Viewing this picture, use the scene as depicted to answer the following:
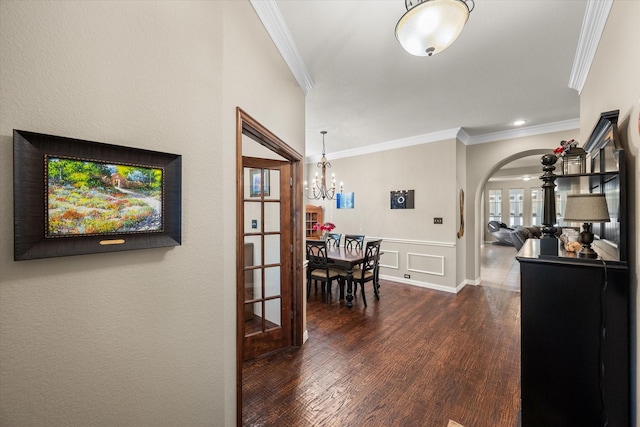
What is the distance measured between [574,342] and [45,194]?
2.56m

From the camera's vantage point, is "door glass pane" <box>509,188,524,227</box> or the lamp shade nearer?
the lamp shade

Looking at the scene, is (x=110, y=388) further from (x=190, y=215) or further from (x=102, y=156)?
(x=102, y=156)

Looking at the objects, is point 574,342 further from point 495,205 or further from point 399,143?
point 495,205

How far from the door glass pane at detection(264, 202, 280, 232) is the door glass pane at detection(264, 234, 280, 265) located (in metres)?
0.09

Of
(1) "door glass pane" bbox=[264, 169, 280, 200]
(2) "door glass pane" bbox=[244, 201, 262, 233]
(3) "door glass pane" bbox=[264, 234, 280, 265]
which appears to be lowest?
(3) "door glass pane" bbox=[264, 234, 280, 265]

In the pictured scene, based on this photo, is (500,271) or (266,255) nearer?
(266,255)

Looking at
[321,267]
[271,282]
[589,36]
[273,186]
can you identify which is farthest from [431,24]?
[321,267]

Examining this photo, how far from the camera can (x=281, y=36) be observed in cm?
210

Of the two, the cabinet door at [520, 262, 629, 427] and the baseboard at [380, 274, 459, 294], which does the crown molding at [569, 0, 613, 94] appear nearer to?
the cabinet door at [520, 262, 629, 427]

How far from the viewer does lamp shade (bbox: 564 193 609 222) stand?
1405 millimetres

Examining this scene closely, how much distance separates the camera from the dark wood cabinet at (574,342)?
1384 millimetres

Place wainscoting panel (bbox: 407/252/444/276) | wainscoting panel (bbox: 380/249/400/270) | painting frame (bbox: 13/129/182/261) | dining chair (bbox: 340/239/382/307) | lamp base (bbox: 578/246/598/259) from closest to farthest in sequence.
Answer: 1. painting frame (bbox: 13/129/182/261)
2. lamp base (bbox: 578/246/598/259)
3. dining chair (bbox: 340/239/382/307)
4. wainscoting panel (bbox: 407/252/444/276)
5. wainscoting panel (bbox: 380/249/400/270)

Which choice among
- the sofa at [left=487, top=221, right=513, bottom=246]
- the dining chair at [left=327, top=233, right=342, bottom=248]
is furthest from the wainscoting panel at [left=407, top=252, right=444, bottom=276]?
the sofa at [left=487, top=221, right=513, bottom=246]

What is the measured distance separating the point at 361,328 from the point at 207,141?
2870mm
